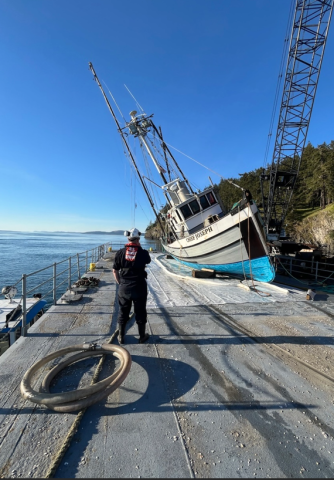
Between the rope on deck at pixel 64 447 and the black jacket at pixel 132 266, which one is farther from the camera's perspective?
the black jacket at pixel 132 266

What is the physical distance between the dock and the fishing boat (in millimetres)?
4157

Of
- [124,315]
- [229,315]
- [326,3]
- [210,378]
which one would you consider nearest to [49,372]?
[124,315]

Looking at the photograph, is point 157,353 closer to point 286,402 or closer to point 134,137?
point 286,402

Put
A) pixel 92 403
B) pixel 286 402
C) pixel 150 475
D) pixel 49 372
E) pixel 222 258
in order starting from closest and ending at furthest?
pixel 150 475, pixel 92 403, pixel 286 402, pixel 49 372, pixel 222 258

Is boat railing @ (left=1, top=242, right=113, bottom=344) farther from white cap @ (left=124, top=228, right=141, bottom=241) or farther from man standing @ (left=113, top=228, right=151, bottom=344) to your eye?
white cap @ (left=124, top=228, right=141, bottom=241)

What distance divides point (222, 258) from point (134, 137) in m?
10.5

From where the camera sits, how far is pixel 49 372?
2678 mm

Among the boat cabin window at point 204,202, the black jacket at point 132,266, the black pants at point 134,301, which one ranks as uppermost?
the boat cabin window at point 204,202

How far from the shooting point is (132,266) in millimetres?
3566

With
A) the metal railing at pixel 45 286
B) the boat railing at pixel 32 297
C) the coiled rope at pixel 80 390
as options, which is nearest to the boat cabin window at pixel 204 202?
the metal railing at pixel 45 286

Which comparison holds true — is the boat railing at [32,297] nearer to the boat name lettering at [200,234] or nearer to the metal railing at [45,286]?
the metal railing at [45,286]

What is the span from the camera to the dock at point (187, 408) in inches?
67.9

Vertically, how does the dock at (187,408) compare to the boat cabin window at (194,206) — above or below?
below

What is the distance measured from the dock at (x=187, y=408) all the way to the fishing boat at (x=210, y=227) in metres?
4.16
